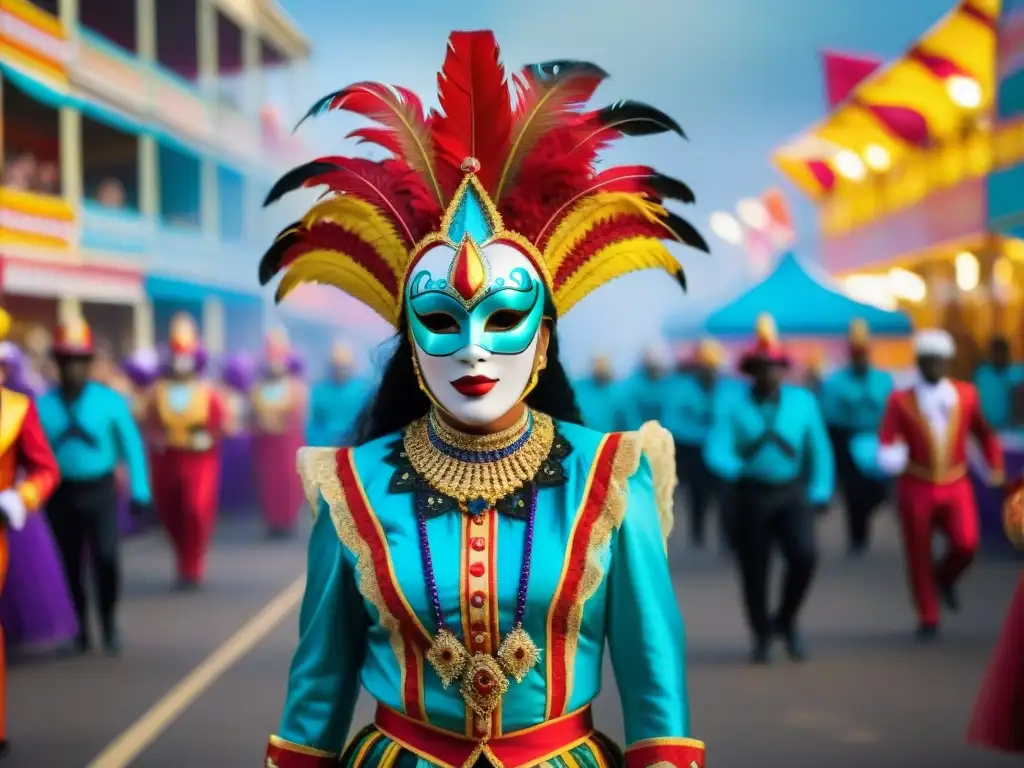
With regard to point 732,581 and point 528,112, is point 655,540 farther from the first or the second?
point 732,581

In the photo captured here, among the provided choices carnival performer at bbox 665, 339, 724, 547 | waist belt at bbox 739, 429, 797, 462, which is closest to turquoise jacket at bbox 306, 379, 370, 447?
carnival performer at bbox 665, 339, 724, 547

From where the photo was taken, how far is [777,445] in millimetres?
8273

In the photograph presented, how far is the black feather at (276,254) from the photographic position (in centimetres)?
308

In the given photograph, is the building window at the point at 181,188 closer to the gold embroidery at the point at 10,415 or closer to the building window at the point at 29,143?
the building window at the point at 29,143

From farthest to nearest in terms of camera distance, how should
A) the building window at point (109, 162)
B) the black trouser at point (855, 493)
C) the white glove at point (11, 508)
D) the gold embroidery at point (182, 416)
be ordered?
the building window at point (109, 162) → the black trouser at point (855, 493) → the gold embroidery at point (182, 416) → the white glove at point (11, 508)

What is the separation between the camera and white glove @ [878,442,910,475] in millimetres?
8719

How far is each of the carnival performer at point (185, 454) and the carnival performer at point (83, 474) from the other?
191cm

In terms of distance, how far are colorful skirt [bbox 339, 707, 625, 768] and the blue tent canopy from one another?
13.1 metres

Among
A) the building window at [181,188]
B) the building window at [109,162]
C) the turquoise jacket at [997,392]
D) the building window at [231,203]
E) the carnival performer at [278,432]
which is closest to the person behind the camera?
the turquoise jacket at [997,392]

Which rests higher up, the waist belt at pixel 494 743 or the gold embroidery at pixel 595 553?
the gold embroidery at pixel 595 553

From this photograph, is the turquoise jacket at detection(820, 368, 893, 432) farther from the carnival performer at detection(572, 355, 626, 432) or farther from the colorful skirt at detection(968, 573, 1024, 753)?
the colorful skirt at detection(968, 573, 1024, 753)

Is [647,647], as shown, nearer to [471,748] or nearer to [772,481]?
[471,748]

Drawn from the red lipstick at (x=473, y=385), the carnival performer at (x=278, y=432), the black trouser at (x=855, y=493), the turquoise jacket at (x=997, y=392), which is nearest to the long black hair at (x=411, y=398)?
the red lipstick at (x=473, y=385)

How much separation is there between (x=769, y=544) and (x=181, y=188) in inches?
795
